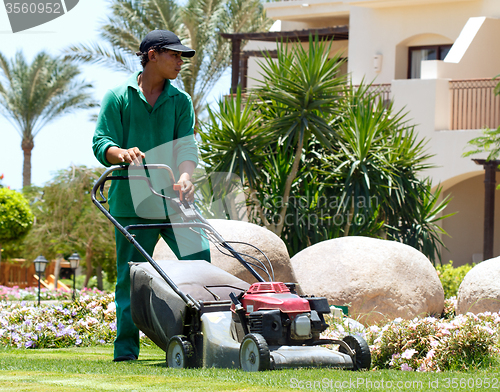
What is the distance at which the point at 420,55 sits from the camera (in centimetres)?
2234

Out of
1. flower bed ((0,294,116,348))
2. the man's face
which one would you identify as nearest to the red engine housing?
the man's face

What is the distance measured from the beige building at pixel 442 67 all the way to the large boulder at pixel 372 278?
368 inches

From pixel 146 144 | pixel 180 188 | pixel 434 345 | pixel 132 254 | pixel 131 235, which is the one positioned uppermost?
pixel 146 144

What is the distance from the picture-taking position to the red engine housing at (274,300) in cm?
422

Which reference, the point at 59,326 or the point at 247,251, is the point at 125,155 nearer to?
the point at 59,326

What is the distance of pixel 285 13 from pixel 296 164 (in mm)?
11163

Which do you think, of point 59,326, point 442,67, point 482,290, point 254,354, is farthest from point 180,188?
point 442,67

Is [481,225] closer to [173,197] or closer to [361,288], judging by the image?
[361,288]

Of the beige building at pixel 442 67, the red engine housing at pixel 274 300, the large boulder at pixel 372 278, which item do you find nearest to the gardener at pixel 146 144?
the red engine housing at pixel 274 300

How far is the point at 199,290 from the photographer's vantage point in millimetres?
4941

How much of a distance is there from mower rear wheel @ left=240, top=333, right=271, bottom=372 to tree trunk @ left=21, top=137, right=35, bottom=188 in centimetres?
2732

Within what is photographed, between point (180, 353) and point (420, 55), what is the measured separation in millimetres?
19243

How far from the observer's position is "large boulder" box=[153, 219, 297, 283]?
846 cm

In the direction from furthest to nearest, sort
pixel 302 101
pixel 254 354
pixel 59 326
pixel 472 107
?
pixel 472 107
pixel 302 101
pixel 59 326
pixel 254 354
